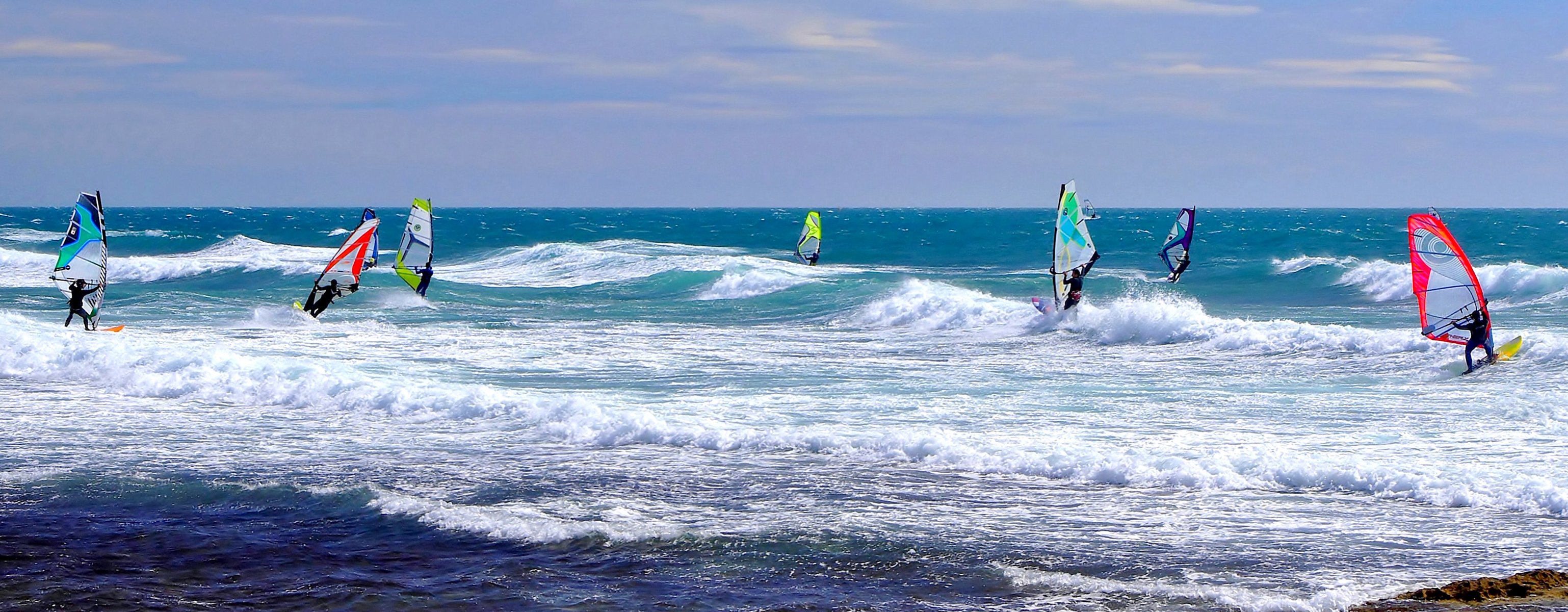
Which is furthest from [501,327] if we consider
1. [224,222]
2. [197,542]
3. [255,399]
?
[224,222]

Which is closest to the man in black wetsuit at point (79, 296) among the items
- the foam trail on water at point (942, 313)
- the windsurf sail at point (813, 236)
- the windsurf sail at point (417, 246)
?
the windsurf sail at point (417, 246)

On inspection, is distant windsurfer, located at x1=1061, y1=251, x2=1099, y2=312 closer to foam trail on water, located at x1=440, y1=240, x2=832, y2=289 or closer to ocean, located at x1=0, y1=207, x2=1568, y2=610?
ocean, located at x1=0, y1=207, x2=1568, y2=610

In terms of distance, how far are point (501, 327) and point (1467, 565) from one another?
60.2 feet

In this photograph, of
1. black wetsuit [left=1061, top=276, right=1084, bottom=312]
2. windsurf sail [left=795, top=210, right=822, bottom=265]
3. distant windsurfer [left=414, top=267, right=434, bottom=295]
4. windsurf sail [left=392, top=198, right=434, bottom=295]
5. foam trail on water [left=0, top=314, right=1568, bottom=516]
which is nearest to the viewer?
foam trail on water [left=0, top=314, right=1568, bottom=516]

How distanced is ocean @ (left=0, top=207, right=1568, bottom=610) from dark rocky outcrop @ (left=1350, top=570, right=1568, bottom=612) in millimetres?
222

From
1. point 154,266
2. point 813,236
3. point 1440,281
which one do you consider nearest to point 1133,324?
point 1440,281

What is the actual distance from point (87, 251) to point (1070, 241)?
14.8m

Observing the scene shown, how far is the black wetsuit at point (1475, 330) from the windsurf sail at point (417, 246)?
1826cm

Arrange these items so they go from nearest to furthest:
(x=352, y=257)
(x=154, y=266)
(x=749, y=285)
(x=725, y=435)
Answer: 1. (x=725, y=435)
2. (x=352, y=257)
3. (x=749, y=285)
4. (x=154, y=266)

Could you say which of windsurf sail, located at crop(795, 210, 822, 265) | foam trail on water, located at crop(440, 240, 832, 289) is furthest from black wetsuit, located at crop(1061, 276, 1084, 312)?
windsurf sail, located at crop(795, 210, 822, 265)

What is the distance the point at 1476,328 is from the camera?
1496cm

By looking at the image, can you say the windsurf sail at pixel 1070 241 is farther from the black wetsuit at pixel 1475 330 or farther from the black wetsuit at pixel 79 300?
the black wetsuit at pixel 79 300

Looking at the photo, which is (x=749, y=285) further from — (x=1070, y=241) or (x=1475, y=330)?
(x=1475, y=330)

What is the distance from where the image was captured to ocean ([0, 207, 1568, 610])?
7965 millimetres
